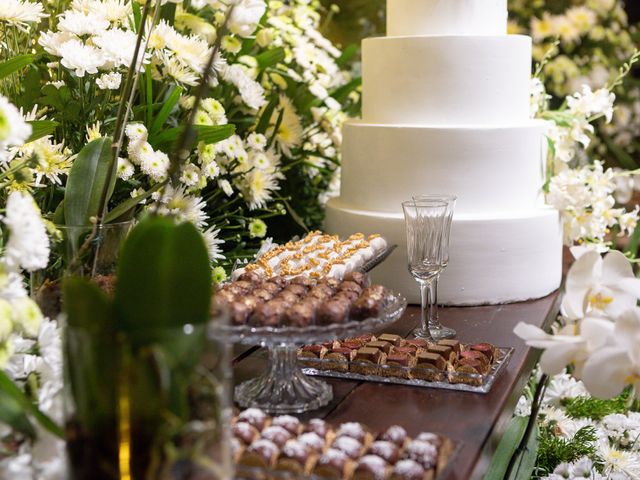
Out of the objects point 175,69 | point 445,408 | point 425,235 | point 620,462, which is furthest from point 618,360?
point 175,69

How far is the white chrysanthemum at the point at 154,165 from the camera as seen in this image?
4.87 feet

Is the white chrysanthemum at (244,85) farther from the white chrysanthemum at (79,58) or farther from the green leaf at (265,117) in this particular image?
the white chrysanthemum at (79,58)

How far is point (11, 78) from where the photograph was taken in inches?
61.9

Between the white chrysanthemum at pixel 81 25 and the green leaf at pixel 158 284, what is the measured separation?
30.7 inches

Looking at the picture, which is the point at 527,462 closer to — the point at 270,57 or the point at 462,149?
the point at 462,149

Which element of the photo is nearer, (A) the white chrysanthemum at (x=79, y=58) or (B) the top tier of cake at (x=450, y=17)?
(A) the white chrysanthemum at (x=79, y=58)

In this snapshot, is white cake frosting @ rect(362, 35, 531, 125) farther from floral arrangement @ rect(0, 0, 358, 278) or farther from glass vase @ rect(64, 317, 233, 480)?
glass vase @ rect(64, 317, 233, 480)

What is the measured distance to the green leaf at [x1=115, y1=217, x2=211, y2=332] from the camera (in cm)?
75

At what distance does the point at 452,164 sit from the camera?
69.9 inches

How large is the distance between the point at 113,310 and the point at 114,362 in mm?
94

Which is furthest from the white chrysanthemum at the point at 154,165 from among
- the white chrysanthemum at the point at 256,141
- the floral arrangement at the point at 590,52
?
the floral arrangement at the point at 590,52

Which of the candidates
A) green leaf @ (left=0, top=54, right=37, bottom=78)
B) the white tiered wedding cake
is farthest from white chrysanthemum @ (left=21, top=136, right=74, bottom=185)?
the white tiered wedding cake

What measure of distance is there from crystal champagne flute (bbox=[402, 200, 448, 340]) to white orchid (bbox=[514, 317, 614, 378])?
0.50 metres

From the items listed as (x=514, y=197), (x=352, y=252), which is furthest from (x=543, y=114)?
(x=352, y=252)
